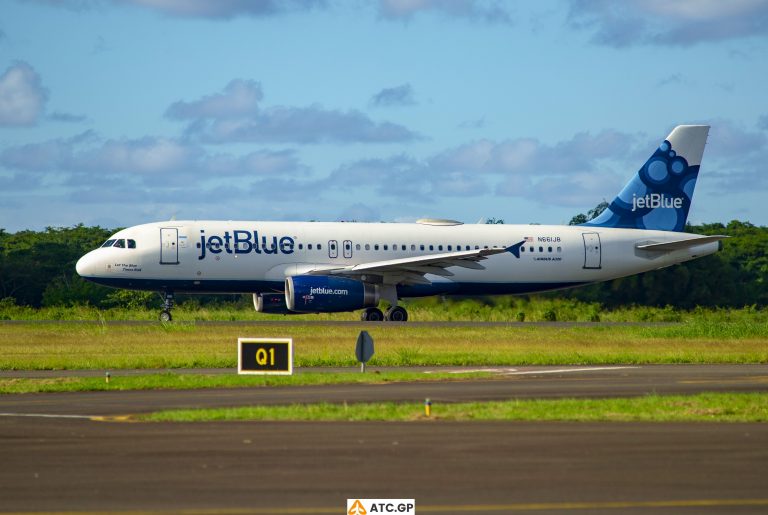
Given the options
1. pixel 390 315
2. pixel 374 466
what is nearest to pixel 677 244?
pixel 390 315

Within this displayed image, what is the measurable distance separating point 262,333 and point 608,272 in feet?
59.8

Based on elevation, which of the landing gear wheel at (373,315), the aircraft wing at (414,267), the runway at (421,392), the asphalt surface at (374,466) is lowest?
the asphalt surface at (374,466)

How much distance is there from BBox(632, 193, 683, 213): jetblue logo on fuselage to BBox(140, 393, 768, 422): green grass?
34.0m

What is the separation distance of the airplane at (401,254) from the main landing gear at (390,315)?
0.13 feet

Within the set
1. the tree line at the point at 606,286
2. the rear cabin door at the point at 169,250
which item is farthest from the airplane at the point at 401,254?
the tree line at the point at 606,286

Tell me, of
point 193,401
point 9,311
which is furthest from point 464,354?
point 9,311

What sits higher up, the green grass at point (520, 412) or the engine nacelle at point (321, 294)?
the engine nacelle at point (321, 294)

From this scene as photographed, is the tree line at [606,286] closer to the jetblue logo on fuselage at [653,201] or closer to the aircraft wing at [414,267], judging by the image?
the jetblue logo on fuselage at [653,201]

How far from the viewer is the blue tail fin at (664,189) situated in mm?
55125

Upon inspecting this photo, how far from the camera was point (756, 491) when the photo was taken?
12.8 meters

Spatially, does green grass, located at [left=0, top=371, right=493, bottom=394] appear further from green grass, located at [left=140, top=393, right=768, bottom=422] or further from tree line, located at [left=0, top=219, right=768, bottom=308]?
tree line, located at [left=0, top=219, right=768, bottom=308]

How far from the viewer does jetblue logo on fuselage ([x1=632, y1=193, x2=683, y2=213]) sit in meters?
55.2

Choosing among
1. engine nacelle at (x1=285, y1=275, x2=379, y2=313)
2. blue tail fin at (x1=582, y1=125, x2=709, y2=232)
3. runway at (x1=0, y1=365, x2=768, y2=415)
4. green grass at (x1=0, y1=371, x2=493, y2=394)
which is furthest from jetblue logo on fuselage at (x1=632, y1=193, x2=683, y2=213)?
green grass at (x1=0, y1=371, x2=493, y2=394)

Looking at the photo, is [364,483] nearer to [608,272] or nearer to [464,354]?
[464,354]
